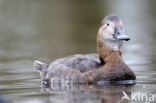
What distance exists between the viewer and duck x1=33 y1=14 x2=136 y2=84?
28.7ft

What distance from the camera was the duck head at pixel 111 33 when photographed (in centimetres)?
904

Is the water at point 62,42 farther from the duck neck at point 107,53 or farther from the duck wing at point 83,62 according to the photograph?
the duck neck at point 107,53

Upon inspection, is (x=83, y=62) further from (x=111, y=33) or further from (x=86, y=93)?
(x=86, y=93)

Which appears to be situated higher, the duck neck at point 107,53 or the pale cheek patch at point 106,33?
the pale cheek patch at point 106,33

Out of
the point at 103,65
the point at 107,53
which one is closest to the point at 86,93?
the point at 103,65

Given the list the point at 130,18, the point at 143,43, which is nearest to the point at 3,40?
the point at 143,43

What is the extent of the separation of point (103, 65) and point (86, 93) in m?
1.06

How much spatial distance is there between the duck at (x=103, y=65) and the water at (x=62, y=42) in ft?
0.72

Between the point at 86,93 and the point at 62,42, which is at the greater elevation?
the point at 62,42

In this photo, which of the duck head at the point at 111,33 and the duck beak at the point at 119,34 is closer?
the duck beak at the point at 119,34

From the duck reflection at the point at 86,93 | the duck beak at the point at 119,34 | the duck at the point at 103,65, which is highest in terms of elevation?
the duck beak at the point at 119,34

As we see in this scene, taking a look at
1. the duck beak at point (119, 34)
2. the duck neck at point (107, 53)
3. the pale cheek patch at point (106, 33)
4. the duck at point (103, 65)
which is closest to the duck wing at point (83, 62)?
the duck at point (103, 65)

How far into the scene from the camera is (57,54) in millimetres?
12750

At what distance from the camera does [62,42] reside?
580 inches
